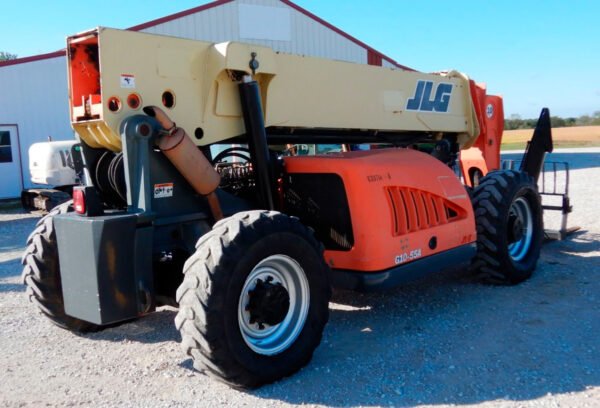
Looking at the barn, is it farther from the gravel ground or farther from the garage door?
the gravel ground

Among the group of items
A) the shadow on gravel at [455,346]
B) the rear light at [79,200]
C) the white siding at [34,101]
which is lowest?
the shadow on gravel at [455,346]

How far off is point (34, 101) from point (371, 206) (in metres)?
17.7

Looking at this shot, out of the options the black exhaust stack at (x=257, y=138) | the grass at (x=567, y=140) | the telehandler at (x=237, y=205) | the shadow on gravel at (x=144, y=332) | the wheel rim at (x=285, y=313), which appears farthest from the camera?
the grass at (x=567, y=140)

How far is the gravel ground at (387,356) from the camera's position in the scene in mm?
3938

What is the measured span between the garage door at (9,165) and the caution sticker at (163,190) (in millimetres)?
16705

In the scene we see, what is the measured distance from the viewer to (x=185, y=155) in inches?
168

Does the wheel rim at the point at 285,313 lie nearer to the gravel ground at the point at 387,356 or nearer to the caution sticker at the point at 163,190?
the gravel ground at the point at 387,356

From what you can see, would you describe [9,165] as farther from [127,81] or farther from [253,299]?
[253,299]

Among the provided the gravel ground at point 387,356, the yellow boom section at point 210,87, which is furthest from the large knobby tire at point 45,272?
the yellow boom section at point 210,87

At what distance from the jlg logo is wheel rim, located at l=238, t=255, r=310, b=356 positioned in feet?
9.14

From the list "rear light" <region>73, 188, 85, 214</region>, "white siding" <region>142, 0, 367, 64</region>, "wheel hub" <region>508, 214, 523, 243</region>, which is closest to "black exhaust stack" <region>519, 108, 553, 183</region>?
"wheel hub" <region>508, 214, 523, 243</region>

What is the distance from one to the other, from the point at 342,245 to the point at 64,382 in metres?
2.45

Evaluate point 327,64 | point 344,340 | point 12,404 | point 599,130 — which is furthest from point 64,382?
point 599,130

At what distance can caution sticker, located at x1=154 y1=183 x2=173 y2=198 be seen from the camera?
4.36m
